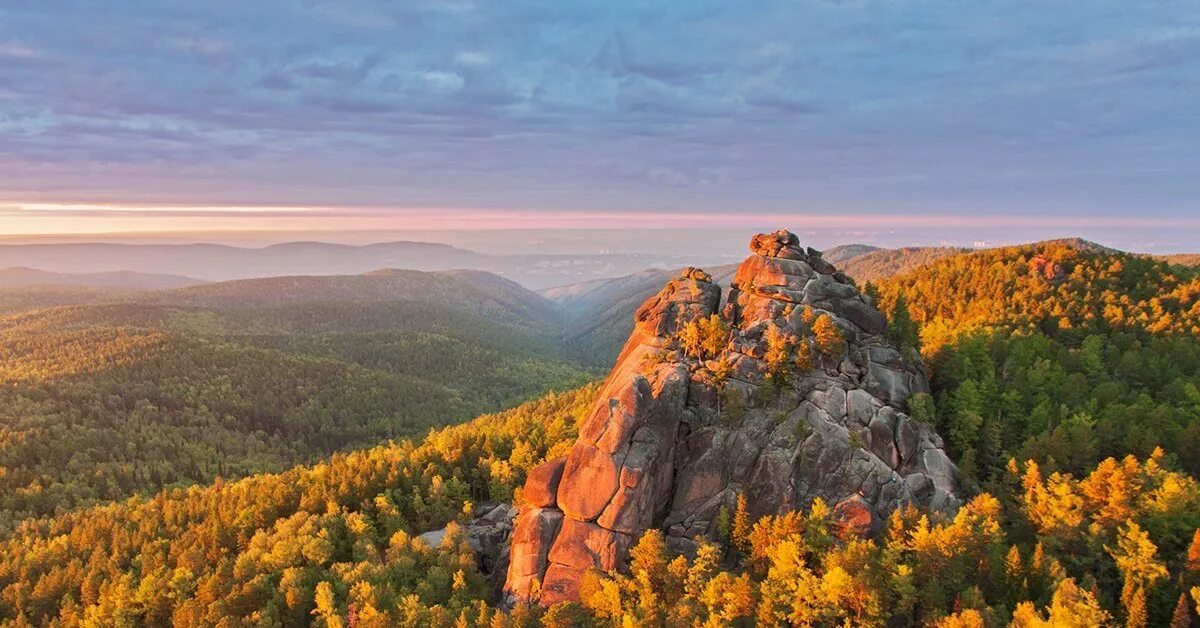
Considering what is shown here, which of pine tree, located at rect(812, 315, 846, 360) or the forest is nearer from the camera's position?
the forest

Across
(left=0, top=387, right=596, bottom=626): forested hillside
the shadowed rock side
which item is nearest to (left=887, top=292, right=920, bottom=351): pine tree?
the shadowed rock side

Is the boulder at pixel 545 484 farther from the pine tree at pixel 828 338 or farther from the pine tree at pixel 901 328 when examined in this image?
the pine tree at pixel 901 328

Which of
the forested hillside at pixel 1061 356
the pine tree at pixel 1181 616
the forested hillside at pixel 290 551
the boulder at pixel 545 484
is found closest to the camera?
the pine tree at pixel 1181 616

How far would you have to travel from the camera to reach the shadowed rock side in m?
66.3

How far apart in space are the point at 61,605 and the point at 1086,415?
160 meters

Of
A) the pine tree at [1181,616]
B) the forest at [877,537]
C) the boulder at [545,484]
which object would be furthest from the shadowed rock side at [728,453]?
the pine tree at [1181,616]

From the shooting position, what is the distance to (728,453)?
69.6m

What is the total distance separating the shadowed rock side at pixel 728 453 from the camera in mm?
66312

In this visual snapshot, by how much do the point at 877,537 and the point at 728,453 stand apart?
1753 centimetres

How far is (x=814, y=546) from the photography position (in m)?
60.5

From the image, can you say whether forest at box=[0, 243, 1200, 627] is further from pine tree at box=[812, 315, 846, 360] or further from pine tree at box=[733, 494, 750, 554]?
pine tree at box=[812, 315, 846, 360]

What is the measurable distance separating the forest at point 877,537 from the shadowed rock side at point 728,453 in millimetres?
3423

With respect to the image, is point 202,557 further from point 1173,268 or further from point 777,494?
point 1173,268

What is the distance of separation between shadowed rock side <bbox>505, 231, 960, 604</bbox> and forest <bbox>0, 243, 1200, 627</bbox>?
135 inches
